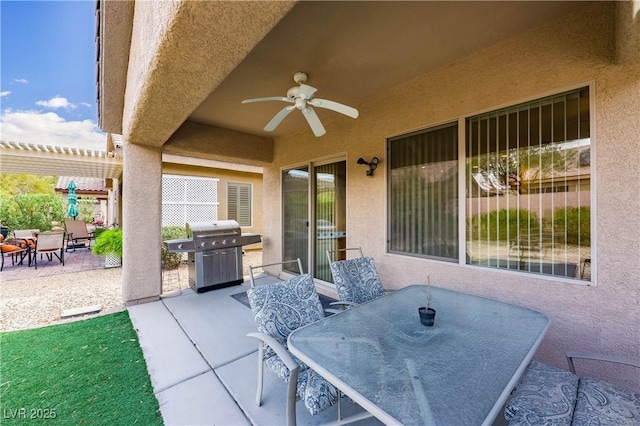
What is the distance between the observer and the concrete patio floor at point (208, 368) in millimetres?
1895

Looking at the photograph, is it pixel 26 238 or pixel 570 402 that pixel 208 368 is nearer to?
pixel 570 402

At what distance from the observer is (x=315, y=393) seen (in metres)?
1.49

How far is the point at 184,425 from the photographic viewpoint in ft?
5.88

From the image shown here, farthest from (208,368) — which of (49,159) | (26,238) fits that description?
(26,238)

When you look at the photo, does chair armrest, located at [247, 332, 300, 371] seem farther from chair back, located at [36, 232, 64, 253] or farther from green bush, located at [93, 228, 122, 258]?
chair back, located at [36, 232, 64, 253]

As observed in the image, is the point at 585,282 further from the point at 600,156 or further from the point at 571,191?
the point at 600,156

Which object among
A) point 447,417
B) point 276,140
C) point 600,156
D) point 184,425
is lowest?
point 184,425

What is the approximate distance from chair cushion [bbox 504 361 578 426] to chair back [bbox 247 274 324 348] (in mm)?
1339

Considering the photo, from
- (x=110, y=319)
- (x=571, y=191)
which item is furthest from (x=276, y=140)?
(x=571, y=191)

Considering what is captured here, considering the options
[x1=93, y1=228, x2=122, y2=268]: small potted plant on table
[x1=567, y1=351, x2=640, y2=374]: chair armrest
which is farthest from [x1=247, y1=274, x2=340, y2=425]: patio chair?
[x1=93, y1=228, x2=122, y2=268]: small potted plant on table

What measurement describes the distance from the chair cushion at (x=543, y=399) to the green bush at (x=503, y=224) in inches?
53.3

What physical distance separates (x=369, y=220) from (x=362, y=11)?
2.58 m

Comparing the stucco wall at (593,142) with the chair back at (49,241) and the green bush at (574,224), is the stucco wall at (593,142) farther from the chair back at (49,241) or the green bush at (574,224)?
the chair back at (49,241)

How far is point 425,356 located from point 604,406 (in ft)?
3.06
